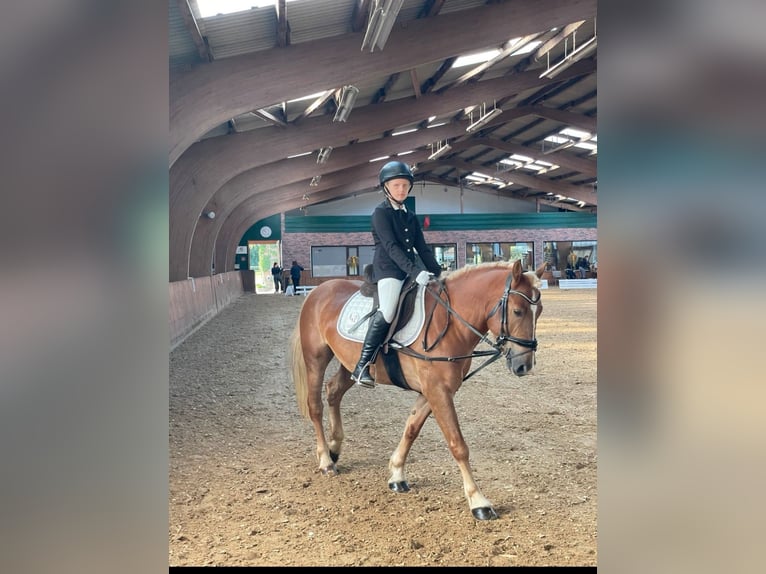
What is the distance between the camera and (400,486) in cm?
276

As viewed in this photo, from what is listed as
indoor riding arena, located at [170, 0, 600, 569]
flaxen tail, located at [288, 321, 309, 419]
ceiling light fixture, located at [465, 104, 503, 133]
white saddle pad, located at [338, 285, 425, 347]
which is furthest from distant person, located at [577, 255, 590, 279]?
white saddle pad, located at [338, 285, 425, 347]

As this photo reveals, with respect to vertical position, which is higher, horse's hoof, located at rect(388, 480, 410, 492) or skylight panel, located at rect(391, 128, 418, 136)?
skylight panel, located at rect(391, 128, 418, 136)

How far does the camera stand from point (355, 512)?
253 cm

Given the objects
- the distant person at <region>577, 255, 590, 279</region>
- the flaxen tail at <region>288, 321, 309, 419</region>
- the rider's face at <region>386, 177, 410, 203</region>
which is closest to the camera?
the rider's face at <region>386, 177, 410, 203</region>

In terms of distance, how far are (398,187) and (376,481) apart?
1571mm

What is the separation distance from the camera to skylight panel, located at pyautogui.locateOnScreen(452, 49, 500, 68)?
869cm

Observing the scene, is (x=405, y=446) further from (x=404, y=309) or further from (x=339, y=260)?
(x=339, y=260)

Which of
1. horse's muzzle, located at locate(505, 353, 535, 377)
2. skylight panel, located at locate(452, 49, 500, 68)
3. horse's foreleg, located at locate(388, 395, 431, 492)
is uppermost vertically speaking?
skylight panel, located at locate(452, 49, 500, 68)

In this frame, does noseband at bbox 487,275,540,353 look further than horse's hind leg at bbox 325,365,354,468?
No

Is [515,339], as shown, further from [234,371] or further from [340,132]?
[340,132]

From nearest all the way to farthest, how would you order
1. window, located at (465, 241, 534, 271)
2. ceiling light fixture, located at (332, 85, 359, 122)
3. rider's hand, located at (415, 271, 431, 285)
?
rider's hand, located at (415, 271, 431, 285) → ceiling light fixture, located at (332, 85, 359, 122) → window, located at (465, 241, 534, 271)

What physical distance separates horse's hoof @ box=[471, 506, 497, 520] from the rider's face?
1.51 meters

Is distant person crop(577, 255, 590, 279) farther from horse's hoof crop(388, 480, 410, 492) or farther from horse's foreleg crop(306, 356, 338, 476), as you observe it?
horse's hoof crop(388, 480, 410, 492)
